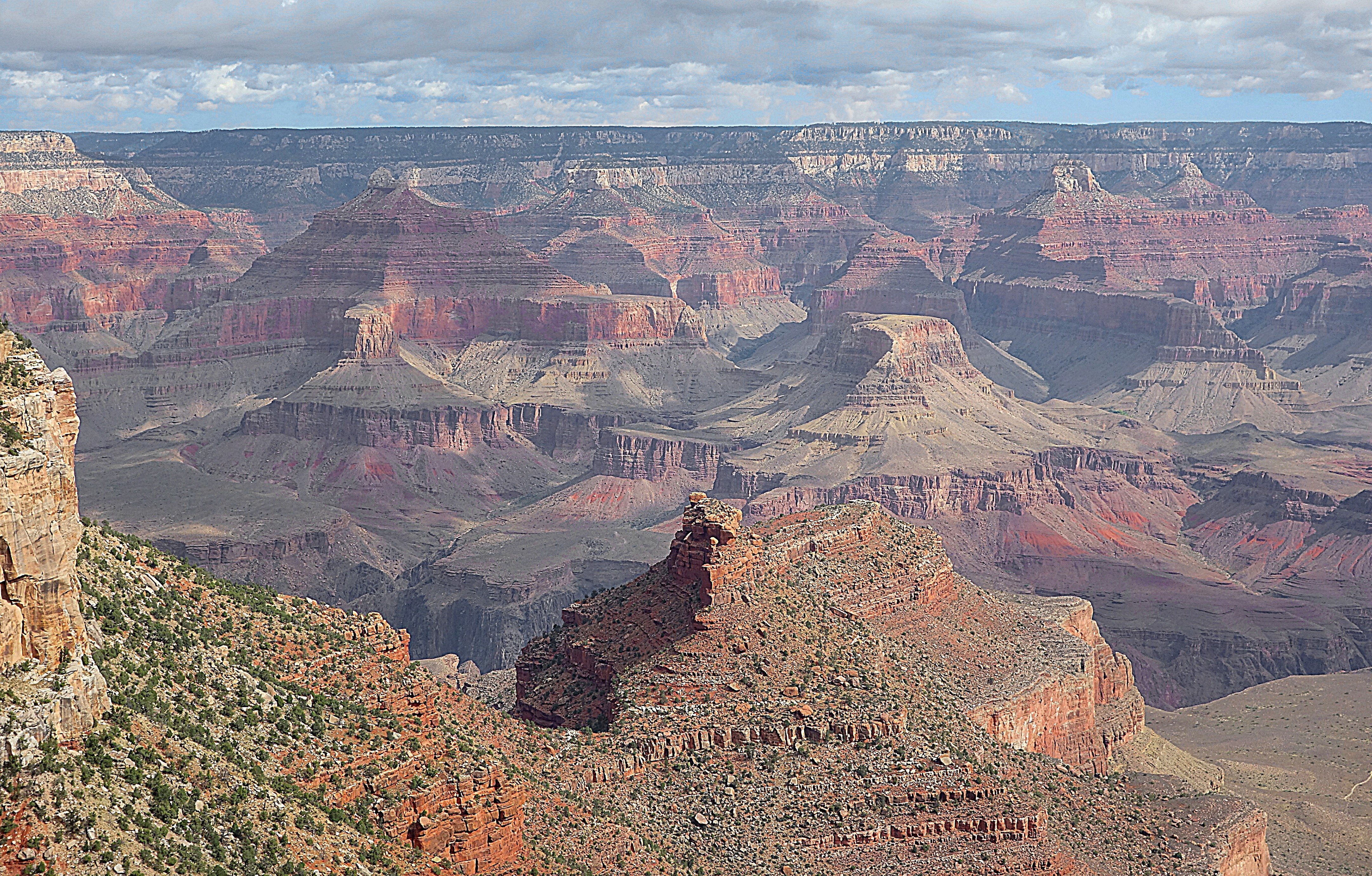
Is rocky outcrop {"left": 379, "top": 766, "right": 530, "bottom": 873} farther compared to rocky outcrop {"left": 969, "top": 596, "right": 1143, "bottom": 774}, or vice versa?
rocky outcrop {"left": 969, "top": 596, "right": 1143, "bottom": 774}

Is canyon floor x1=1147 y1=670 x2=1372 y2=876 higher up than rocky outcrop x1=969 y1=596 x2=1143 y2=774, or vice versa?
rocky outcrop x1=969 y1=596 x2=1143 y2=774

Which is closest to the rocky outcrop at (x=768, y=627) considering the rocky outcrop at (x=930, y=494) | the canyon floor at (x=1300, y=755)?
the canyon floor at (x=1300, y=755)

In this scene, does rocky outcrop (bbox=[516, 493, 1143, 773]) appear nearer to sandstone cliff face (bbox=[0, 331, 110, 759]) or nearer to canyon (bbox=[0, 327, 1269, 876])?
canyon (bbox=[0, 327, 1269, 876])

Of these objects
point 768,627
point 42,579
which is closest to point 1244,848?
point 768,627

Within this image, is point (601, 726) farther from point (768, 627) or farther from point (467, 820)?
point (467, 820)

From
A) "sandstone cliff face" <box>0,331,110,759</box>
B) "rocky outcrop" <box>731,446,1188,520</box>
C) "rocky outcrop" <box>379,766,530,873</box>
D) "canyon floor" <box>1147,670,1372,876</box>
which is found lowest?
"rocky outcrop" <box>731,446,1188,520</box>

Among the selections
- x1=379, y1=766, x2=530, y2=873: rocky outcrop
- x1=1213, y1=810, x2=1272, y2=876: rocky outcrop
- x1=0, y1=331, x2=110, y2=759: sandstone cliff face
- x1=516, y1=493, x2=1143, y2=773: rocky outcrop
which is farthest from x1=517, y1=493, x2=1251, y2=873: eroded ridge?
x1=0, y1=331, x2=110, y2=759: sandstone cliff face

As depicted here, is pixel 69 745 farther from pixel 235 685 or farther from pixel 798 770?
pixel 798 770

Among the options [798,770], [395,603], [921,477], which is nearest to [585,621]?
[798,770]
